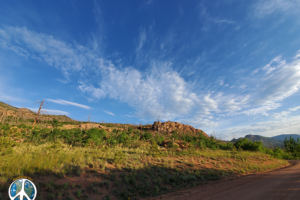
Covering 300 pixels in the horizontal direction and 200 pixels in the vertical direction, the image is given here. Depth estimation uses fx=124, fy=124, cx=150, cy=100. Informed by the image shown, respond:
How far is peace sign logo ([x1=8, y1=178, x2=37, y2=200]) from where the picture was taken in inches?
122

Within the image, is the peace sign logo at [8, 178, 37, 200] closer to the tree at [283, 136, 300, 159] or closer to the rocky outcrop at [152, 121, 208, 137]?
the tree at [283, 136, 300, 159]

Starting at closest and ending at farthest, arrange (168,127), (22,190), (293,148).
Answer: (22,190), (293,148), (168,127)

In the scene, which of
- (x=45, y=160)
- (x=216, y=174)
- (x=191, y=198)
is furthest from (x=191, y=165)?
(x=45, y=160)

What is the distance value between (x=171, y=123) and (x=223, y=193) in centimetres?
7845

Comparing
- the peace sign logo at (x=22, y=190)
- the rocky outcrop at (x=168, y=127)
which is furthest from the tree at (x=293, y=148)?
the peace sign logo at (x=22, y=190)

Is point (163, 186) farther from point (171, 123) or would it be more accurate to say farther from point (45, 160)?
point (171, 123)

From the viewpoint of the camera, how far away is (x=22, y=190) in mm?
3238

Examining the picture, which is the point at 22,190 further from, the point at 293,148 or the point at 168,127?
the point at 168,127

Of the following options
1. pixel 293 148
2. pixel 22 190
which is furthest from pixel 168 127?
pixel 22 190

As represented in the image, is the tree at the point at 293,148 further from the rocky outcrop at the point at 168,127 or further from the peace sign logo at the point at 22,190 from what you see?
the peace sign logo at the point at 22,190

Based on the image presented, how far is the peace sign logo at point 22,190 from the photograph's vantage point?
3104 mm

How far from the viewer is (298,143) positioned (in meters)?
43.1

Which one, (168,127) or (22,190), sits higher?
(168,127)

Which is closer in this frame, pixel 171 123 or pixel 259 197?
pixel 259 197
